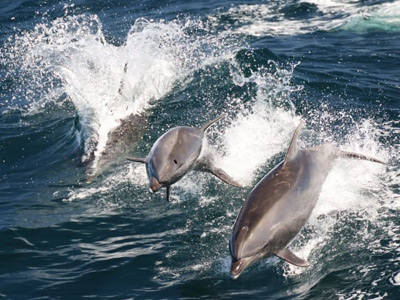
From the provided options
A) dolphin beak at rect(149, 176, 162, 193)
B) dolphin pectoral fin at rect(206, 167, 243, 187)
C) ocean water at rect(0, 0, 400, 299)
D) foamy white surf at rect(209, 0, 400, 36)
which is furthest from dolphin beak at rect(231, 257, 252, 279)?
foamy white surf at rect(209, 0, 400, 36)

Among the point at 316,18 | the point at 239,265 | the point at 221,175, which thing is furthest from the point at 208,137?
the point at 316,18

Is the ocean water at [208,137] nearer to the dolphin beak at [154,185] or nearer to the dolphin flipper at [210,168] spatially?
the dolphin flipper at [210,168]

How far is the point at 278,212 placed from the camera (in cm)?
827

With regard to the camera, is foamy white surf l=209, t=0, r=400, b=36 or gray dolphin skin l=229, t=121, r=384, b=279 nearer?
gray dolphin skin l=229, t=121, r=384, b=279

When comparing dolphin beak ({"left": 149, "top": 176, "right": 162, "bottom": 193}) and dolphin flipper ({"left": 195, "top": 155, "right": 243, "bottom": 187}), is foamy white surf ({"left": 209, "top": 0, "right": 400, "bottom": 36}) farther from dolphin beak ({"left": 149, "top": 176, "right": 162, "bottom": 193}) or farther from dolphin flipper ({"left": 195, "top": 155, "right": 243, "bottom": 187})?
dolphin beak ({"left": 149, "top": 176, "right": 162, "bottom": 193})

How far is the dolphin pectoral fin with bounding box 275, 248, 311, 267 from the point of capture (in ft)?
26.0

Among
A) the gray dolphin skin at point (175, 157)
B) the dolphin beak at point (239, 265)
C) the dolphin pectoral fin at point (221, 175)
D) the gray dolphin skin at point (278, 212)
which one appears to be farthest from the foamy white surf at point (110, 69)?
the dolphin beak at point (239, 265)

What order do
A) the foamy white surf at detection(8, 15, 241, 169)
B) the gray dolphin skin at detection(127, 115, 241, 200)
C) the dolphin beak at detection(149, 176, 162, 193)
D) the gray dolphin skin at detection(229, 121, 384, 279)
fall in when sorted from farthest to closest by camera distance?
the foamy white surf at detection(8, 15, 241, 169), the gray dolphin skin at detection(127, 115, 241, 200), the dolphin beak at detection(149, 176, 162, 193), the gray dolphin skin at detection(229, 121, 384, 279)

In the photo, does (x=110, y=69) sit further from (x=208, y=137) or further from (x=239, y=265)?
(x=239, y=265)

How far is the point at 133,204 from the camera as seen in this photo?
40.5 ft

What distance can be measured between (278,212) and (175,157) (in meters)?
2.31

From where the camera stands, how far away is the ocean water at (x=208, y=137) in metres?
9.88

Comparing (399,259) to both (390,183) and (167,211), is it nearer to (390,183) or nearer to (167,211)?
(390,183)

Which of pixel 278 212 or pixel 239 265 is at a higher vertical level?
pixel 278 212
